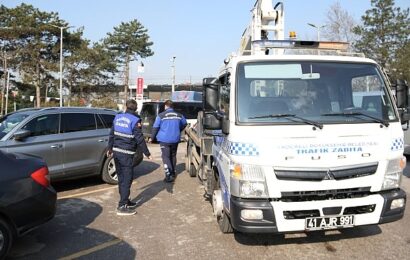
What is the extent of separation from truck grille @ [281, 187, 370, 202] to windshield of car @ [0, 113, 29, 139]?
17.7 feet

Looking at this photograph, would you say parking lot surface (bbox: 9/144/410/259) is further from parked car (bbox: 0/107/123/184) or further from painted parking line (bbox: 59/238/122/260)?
parked car (bbox: 0/107/123/184)

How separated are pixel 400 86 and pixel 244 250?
2.78m

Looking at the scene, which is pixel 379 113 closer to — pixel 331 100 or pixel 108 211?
pixel 331 100

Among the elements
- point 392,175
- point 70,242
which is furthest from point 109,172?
point 392,175

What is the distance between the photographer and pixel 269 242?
550 centimetres

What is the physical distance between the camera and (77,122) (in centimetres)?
892

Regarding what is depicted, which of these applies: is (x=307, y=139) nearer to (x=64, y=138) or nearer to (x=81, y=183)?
(x=64, y=138)

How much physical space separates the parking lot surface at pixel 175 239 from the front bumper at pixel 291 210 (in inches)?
20.3

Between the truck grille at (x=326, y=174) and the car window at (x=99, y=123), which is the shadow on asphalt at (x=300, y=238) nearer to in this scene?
the truck grille at (x=326, y=174)

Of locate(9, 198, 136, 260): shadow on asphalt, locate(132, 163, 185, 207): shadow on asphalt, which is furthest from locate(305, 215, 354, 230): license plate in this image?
locate(132, 163, 185, 207): shadow on asphalt

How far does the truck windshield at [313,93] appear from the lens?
16.4 ft

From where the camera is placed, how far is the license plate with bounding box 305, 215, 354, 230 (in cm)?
469

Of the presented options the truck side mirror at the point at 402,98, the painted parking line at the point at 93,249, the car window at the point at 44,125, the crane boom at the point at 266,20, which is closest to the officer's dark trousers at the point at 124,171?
the painted parking line at the point at 93,249

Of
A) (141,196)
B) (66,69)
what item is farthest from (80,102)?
(141,196)
